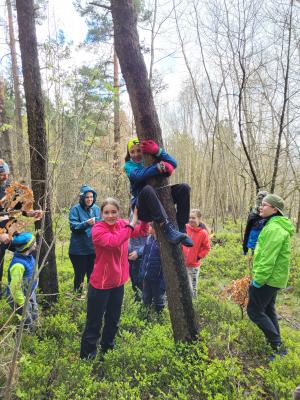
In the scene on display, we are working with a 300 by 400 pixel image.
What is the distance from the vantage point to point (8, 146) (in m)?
10.4

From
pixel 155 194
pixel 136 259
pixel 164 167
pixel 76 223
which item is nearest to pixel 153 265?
pixel 136 259

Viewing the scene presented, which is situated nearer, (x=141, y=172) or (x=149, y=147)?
(x=149, y=147)

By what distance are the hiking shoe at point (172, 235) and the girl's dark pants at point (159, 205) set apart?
0.12m

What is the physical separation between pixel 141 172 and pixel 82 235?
6.57 ft

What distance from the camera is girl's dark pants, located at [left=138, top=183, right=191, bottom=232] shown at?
277 centimetres

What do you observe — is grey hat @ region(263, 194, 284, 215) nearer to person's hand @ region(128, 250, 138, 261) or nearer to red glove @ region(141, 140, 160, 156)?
red glove @ region(141, 140, 160, 156)

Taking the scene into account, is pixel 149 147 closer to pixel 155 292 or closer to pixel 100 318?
pixel 100 318

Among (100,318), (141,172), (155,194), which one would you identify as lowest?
(100,318)

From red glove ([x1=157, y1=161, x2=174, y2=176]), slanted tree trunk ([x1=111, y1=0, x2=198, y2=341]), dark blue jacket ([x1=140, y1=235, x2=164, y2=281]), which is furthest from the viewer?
dark blue jacket ([x1=140, y1=235, x2=164, y2=281])

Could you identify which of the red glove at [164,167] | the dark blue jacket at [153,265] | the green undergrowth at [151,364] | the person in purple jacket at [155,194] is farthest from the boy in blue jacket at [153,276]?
the red glove at [164,167]

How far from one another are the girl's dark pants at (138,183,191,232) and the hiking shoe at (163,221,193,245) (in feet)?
0.40

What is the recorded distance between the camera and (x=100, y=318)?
296 centimetres

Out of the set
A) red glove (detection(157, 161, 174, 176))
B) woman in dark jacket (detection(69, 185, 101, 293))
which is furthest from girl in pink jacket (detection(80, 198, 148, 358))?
woman in dark jacket (detection(69, 185, 101, 293))

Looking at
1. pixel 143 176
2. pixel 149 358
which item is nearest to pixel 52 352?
pixel 149 358
